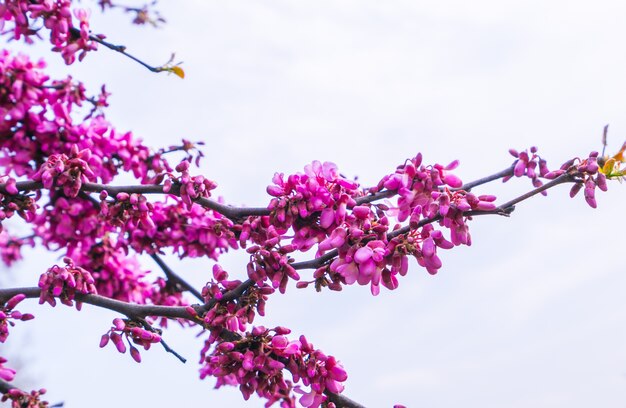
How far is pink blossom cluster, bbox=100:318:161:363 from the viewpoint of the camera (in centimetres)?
242

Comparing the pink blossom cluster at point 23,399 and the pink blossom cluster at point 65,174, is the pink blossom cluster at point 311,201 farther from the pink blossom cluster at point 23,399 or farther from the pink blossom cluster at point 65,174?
the pink blossom cluster at point 23,399

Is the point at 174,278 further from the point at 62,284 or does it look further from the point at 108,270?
the point at 62,284

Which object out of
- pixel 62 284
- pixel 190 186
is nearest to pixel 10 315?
pixel 62 284

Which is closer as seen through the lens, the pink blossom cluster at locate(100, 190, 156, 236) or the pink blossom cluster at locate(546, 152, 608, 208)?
the pink blossom cluster at locate(546, 152, 608, 208)

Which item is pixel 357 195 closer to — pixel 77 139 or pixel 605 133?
pixel 605 133

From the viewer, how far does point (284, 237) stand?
2.41 m

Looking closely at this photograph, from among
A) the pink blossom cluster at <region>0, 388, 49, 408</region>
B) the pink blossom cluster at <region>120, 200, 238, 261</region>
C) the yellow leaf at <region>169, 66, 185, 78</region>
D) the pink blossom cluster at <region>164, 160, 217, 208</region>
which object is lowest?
the pink blossom cluster at <region>0, 388, 49, 408</region>

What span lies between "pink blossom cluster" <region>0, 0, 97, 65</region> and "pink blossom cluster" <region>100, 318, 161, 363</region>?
134cm

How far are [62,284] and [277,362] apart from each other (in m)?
0.84

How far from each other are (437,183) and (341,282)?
1.47 feet

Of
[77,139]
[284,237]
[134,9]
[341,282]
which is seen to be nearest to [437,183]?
[341,282]

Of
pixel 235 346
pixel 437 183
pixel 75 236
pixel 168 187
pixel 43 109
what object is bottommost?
pixel 235 346

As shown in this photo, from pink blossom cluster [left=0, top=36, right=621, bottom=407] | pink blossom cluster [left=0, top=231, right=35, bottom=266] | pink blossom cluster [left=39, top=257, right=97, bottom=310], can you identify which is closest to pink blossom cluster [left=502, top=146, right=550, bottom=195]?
pink blossom cluster [left=0, top=36, right=621, bottom=407]

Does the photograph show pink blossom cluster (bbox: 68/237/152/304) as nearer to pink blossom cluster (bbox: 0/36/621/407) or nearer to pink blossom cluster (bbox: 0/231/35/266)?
pink blossom cluster (bbox: 0/36/621/407)
